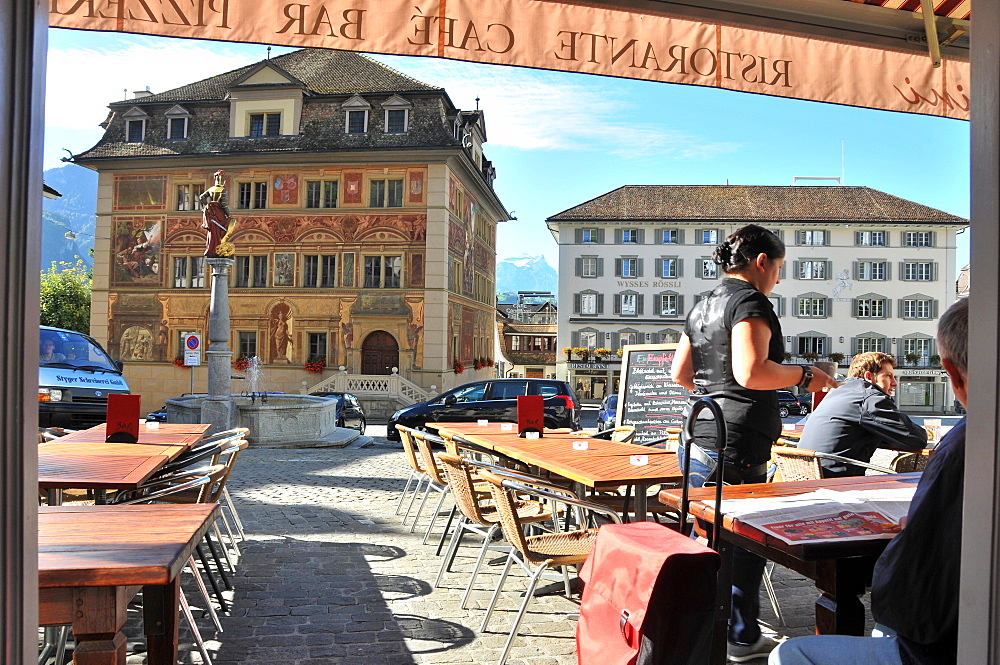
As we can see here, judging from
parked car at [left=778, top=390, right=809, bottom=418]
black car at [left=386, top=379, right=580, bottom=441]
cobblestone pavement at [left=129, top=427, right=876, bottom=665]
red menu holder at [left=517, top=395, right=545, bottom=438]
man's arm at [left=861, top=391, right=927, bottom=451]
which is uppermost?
man's arm at [left=861, top=391, right=927, bottom=451]

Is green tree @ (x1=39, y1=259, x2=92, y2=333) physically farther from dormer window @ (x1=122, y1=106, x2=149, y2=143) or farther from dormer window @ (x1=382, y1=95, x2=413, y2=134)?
dormer window @ (x1=382, y1=95, x2=413, y2=134)

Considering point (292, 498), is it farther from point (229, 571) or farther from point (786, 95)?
point (786, 95)

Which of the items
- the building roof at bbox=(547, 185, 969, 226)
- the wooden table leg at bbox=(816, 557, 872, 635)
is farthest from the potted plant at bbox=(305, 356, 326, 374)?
the wooden table leg at bbox=(816, 557, 872, 635)

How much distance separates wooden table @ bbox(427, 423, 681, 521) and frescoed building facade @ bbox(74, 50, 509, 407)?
84.7 ft

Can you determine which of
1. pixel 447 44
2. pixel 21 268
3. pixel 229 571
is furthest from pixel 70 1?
pixel 229 571

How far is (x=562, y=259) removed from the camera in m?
48.8

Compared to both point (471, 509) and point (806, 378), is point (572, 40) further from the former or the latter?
point (471, 509)

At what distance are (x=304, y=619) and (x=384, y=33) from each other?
322 centimetres

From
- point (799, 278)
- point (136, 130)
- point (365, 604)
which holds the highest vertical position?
point (136, 130)

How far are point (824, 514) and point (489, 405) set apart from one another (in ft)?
48.5

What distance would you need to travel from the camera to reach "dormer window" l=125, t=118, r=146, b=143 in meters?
35.6

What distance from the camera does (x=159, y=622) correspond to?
8.67 ft

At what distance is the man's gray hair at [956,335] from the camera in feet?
6.40

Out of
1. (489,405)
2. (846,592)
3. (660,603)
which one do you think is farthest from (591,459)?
(489,405)
